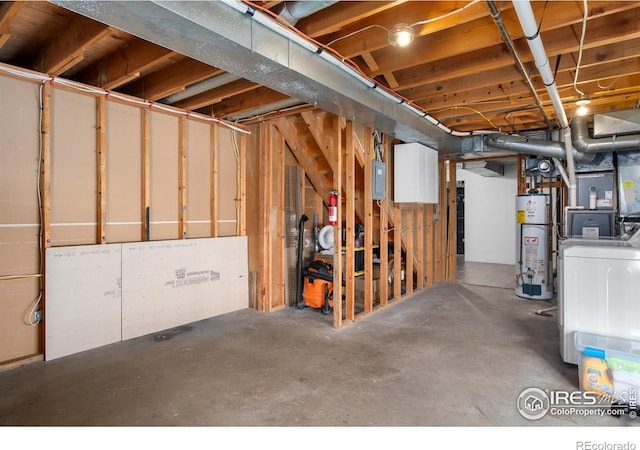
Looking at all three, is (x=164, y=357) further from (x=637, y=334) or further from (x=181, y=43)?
(x=637, y=334)

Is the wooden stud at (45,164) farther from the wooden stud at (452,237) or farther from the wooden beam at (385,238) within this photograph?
the wooden stud at (452,237)

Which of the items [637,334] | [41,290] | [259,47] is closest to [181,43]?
[259,47]

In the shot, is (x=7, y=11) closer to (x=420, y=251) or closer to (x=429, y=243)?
(x=420, y=251)

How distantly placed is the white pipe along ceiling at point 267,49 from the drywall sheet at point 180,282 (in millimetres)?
1981

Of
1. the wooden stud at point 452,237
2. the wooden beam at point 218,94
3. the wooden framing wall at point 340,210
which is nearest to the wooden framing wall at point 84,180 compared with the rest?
the wooden beam at point 218,94

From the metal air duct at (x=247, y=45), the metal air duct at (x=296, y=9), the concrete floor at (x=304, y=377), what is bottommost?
the concrete floor at (x=304, y=377)

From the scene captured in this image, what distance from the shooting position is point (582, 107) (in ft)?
12.7

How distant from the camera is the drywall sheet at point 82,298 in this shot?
2812mm

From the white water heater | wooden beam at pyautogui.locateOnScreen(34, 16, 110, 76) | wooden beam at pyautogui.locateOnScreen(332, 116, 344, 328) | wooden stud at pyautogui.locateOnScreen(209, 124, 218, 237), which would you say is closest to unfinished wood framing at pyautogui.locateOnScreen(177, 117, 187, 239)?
wooden stud at pyautogui.locateOnScreen(209, 124, 218, 237)

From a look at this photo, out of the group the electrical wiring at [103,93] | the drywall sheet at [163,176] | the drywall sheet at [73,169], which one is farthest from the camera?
the drywall sheet at [163,176]

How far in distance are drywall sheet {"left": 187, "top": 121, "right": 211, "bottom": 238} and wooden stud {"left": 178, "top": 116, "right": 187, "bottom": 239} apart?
0.08 metres

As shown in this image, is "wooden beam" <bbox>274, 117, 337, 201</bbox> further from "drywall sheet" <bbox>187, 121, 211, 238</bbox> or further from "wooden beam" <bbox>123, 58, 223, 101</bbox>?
"wooden beam" <bbox>123, 58, 223, 101</bbox>
